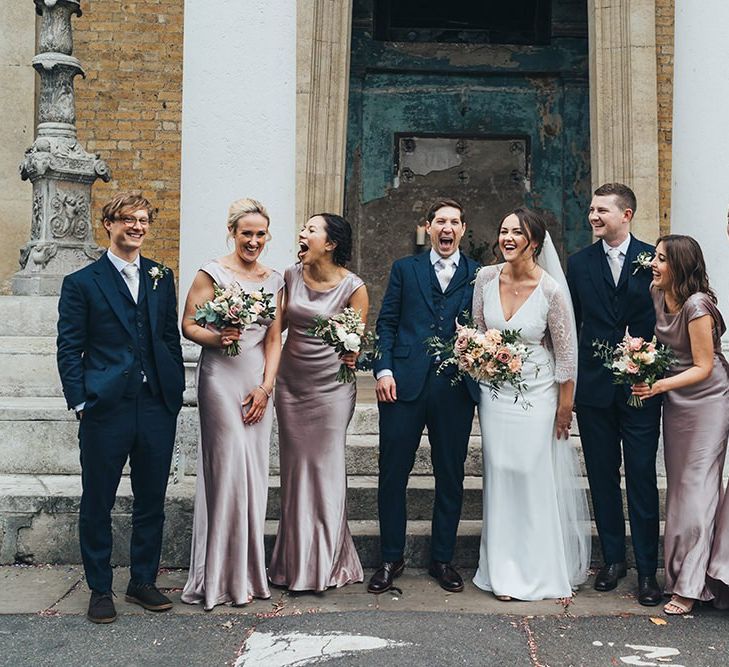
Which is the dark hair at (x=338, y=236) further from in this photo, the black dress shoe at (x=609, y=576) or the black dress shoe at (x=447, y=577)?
the black dress shoe at (x=609, y=576)

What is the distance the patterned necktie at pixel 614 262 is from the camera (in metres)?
5.27

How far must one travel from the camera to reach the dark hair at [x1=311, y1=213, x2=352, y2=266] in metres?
5.28

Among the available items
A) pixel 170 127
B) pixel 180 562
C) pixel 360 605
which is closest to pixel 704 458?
pixel 360 605

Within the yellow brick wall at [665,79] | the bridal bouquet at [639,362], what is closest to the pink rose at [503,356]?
the bridal bouquet at [639,362]

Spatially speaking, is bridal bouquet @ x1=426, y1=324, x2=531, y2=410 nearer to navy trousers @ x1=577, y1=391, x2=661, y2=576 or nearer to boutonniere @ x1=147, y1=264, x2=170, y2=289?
navy trousers @ x1=577, y1=391, x2=661, y2=576

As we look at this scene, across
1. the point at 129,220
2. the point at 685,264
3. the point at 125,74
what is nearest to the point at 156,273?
the point at 129,220

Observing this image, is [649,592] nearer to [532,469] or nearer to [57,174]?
[532,469]

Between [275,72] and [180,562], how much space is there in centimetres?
316

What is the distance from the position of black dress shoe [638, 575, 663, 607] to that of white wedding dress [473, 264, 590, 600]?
34cm

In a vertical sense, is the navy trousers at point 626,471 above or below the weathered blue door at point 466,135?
below

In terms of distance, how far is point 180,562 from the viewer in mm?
5754

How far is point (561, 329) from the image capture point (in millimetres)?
5195

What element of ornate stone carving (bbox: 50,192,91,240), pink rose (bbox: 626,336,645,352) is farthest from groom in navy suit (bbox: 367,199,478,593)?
ornate stone carving (bbox: 50,192,91,240)

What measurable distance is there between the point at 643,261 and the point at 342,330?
1611 mm
